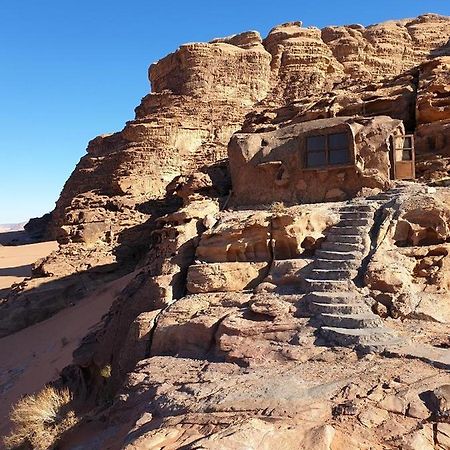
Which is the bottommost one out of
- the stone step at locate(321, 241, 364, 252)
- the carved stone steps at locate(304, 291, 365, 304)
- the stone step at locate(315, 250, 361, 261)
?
the carved stone steps at locate(304, 291, 365, 304)

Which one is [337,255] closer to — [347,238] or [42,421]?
[347,238]

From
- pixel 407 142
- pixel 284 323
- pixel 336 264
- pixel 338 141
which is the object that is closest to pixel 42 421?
pixel 284 323

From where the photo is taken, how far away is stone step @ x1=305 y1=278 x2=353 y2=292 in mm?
6375

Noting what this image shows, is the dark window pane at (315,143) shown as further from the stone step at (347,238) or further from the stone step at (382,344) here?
the stone step at (382,344)

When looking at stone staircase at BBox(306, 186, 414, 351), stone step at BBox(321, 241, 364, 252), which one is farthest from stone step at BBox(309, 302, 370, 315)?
stone step at BBox(321, 241, 364, 252)

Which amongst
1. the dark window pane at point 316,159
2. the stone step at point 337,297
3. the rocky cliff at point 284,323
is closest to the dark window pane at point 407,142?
the rocky cliff at point 284,323

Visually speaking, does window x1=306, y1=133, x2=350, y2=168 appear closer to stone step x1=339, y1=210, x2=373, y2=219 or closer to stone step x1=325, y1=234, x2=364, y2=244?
stone step x1=339, y1=210, x2=373, y2=219

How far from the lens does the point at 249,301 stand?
6.84 m

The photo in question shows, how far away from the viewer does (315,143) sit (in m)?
10.7

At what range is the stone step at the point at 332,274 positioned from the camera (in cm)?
661

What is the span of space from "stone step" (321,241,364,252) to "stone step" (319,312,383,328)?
61.0 inches

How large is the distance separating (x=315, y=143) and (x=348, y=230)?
366 cm

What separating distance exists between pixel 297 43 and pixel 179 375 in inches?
1230

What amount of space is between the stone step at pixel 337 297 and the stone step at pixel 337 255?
832 millimetres
